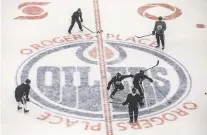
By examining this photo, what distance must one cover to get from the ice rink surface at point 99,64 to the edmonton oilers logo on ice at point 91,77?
0.02m

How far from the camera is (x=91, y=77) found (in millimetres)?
14898

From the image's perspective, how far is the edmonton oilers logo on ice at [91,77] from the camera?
1379 centimetres

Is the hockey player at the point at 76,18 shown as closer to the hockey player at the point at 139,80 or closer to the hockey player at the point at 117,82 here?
the hockey player at the point at 117,82

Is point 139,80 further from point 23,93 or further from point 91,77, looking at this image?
point 23,93

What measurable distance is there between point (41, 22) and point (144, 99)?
4.97 metres

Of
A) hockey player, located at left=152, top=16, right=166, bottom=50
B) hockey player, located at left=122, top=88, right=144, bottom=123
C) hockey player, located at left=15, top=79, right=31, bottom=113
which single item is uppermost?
hockey player, located at left=152, top=16, right=166, bottom=50

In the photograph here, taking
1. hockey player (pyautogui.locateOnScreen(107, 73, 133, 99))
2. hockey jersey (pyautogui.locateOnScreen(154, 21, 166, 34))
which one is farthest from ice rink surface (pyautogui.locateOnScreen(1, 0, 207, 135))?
hockey jersey (pyautogui.locateOnScreen(154, 21, 166, 34))

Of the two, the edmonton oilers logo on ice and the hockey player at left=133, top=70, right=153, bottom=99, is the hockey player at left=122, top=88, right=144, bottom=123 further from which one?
the hockey player at left=133, top=70, right=153, bottom=99

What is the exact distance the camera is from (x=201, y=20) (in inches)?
714

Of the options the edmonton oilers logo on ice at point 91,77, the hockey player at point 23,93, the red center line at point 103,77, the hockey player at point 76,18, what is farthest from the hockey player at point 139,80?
the hockey player at point 76,18

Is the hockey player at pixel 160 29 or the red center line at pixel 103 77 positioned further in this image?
the hockey player at pixel 160 29

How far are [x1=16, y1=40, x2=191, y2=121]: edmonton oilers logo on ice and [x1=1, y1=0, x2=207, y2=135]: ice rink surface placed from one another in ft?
0.08

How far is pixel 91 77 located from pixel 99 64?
0.73m

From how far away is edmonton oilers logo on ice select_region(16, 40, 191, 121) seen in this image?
13.8 m
